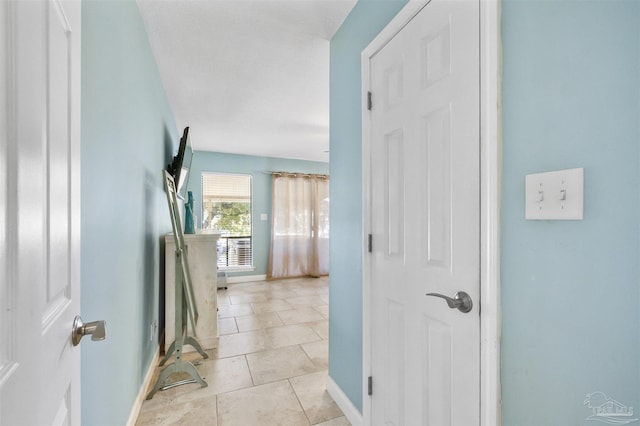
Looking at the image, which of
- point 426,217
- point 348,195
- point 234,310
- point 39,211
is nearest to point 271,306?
point 234,310

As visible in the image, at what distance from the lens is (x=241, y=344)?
8.86 ft

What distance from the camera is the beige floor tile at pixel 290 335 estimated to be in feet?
8.96

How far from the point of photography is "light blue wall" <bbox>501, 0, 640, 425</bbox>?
58cm

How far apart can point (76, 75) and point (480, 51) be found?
44.9 inches

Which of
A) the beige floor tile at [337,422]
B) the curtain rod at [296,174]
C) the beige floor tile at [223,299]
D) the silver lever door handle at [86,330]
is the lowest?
the beige floor tile at [223,299]

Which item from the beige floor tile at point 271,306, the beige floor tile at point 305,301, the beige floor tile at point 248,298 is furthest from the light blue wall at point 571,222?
the beige floor tile at point 248,298

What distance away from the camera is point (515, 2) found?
31.2 inches

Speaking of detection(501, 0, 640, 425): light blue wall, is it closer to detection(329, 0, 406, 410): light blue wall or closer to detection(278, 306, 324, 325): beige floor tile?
detection(329, 0, 406, 410): light blue wall

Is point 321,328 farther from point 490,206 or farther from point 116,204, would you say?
point 490,206

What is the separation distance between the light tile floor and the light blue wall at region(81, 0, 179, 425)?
1.18 feet

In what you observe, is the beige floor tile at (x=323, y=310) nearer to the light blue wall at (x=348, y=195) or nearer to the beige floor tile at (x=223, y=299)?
the beige floor tile at (x=223, y=299)

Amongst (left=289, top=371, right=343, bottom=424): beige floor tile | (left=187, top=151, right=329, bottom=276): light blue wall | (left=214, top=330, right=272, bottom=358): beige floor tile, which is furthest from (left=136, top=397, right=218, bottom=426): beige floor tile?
(left=187, top=151, right=329, bottom=276): light blue wall

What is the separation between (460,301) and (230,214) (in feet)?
17.1

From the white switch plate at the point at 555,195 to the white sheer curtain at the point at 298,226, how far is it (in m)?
5.17
